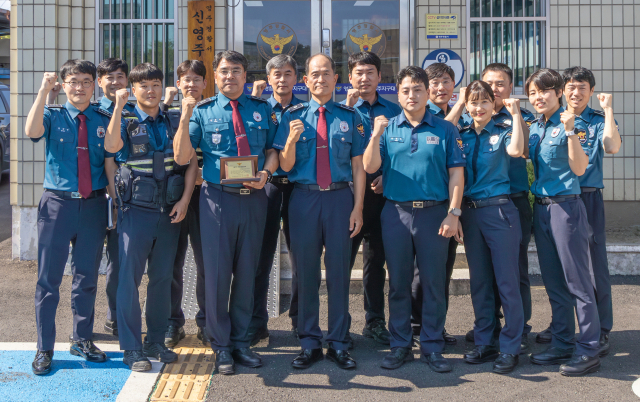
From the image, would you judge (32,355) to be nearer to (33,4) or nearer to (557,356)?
(557,356)

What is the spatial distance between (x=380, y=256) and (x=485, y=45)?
3.91 meters

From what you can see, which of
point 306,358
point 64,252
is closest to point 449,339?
point 306,358

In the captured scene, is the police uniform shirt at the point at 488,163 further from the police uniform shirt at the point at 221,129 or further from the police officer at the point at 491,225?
the police uniform shirt at the point at 221,129

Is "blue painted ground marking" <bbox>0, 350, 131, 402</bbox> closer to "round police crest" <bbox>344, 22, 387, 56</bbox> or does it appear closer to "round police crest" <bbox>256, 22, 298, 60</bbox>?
"round police crest" <bbox>256, 22, 298, 60</bbox>

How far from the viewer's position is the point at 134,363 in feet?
13.2

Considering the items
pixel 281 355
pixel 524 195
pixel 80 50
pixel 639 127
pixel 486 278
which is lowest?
pixel 281 355

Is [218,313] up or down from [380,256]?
down

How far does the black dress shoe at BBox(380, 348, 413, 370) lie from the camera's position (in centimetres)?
410

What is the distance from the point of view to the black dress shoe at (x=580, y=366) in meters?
3.95

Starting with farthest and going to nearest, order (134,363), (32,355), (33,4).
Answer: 1. (33,4)
2. (32,355)
3. (134,363)

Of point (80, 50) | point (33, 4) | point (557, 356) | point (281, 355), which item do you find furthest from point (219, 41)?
point (557, 356)

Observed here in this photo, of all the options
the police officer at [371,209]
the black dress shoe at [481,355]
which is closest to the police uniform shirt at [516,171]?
the police officer at [371,209]

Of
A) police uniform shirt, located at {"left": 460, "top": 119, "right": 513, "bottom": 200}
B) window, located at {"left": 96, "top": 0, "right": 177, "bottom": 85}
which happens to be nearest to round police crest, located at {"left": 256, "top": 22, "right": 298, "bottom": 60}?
window, located at {"left": 96, "top": 0, "right": 177, "bottom": 85}

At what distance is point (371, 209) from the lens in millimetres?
4742
